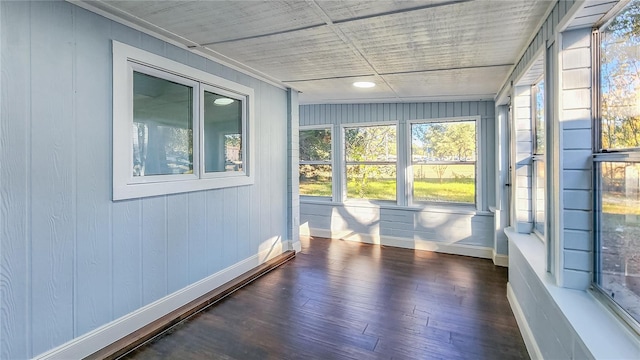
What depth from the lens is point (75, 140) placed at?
1989mm

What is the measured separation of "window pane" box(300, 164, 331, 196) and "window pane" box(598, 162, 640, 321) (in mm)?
4348

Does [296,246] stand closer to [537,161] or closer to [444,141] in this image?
[444,141]

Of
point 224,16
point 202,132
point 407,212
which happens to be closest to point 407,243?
point 407,212

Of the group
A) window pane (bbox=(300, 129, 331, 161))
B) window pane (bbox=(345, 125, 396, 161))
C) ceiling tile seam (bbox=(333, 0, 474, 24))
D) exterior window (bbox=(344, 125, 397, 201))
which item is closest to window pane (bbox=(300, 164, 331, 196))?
window pane (bbox=(300, 129, 331, 161))

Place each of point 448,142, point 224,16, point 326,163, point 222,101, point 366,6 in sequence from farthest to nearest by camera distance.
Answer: point 326,163, point 448,142, point 222,101, point 224,16, point 366,6

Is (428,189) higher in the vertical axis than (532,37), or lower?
lower

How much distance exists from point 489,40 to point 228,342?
3.04 m

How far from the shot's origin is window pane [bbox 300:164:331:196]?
18.9 ft

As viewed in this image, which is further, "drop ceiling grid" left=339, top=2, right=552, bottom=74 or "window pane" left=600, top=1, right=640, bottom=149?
"drop ceiling grid" left=339, top=2, right=552, bottom=74

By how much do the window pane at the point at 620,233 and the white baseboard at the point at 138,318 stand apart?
2975mm

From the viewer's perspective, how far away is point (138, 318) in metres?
2.40

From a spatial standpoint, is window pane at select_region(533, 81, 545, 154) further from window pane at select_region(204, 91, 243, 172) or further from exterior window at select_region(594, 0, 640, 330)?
window pane at select_region(204, 91, 243, 172)

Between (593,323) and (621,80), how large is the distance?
1116mm

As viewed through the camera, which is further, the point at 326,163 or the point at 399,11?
the point at 326,163
